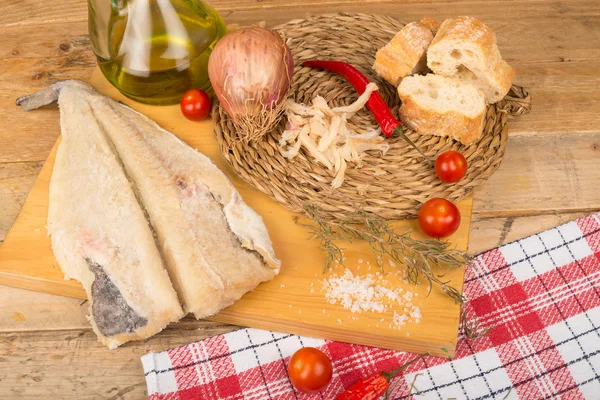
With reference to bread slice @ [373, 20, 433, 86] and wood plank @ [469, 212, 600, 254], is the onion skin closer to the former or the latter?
bread slice @ [373, 20, 433, 86]

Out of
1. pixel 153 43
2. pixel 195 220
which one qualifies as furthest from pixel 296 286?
pixel 153 43

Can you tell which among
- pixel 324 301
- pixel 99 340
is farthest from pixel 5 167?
pixel 324 301

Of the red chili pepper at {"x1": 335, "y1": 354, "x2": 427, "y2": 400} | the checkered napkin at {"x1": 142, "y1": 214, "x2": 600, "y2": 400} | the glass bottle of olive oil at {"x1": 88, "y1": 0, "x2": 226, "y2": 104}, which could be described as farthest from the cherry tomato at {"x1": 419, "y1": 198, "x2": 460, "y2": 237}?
the glass bottle of olive oil at {"x1": 88, "y1": 0, "x2": 226, "y2": 104}

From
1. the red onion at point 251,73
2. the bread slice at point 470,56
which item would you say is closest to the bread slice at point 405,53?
the bread slice at point 470,56

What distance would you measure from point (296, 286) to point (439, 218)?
0.45 meters

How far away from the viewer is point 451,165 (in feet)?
6.44

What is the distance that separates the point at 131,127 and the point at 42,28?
0.99m

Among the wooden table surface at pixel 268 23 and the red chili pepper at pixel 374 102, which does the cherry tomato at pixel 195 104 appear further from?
the wooden table surface at pixel 268 23

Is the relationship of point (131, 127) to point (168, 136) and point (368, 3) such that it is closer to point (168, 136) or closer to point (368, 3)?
point (168, 136)

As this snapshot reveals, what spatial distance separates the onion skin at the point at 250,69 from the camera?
193cm

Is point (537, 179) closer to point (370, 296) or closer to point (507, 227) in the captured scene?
point (507, 227)

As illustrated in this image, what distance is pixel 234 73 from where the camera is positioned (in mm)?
1943

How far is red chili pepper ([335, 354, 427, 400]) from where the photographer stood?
5.58 ft

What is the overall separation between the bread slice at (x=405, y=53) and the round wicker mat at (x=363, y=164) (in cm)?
12
